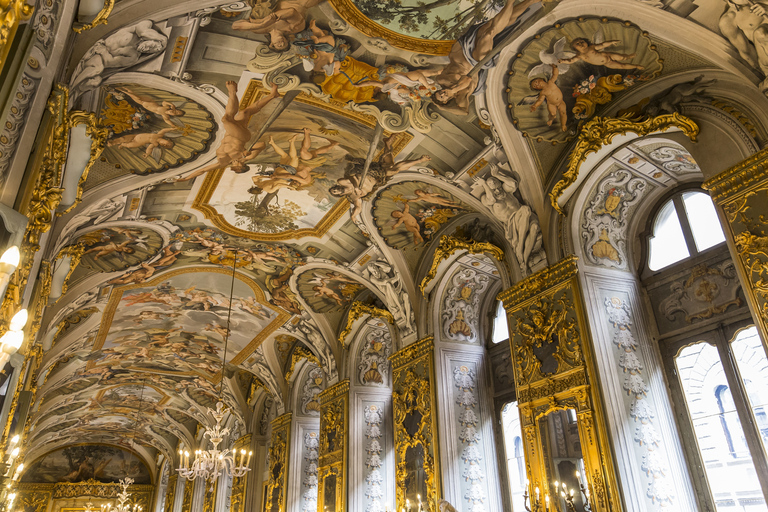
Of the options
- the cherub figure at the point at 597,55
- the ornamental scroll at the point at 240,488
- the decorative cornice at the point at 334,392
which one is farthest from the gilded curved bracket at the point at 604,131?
the ornamental scroll at the point at 240,488

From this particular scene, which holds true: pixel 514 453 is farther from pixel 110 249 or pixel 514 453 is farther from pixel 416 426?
pixel 110 249

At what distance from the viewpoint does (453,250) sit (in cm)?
1145

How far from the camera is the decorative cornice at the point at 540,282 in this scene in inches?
351

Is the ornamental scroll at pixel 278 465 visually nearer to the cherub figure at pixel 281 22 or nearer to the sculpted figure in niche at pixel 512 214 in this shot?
the sculpted figure in niche at pixel 512 214

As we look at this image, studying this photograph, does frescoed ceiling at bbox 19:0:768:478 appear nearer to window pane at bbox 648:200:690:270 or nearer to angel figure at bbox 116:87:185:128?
angel figure at bbox 116:87:185:128

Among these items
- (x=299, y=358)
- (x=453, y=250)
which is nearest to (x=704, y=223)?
(x=453, y=250)

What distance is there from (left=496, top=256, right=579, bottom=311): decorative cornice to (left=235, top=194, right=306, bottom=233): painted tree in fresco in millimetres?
5073

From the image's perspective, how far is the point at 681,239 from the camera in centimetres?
898

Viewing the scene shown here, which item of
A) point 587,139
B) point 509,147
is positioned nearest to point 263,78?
point 509,147

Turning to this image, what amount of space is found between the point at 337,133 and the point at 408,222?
9.63 feet

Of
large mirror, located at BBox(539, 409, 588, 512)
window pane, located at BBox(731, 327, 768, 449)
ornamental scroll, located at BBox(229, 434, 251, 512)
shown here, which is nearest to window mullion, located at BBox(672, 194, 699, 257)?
window pane, located at BBox(731, 327, 768, 449)

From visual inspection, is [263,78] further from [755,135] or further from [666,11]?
[755,135]

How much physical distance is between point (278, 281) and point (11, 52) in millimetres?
12832

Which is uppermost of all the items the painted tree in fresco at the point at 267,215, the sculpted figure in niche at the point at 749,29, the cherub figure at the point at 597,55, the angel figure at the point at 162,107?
the painted tree in fresco at the point at 267,215
